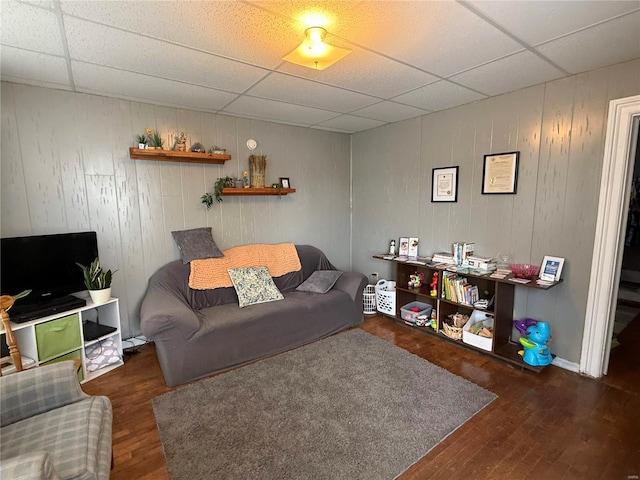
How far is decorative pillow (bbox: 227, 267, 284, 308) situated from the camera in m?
3.19

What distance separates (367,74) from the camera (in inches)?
94.0

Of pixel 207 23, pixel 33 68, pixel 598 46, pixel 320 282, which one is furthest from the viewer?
pixel 320 282

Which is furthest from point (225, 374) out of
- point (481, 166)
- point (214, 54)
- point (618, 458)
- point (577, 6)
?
point (577, 6)

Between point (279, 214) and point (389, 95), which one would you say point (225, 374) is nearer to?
point (279, 214)

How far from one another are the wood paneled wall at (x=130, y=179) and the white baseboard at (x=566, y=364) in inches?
114

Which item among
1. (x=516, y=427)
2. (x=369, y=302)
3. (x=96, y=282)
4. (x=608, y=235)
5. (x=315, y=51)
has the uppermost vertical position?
(x=315, y=51)

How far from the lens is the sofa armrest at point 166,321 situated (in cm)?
237

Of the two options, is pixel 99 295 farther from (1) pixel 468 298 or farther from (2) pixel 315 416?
(1) pixel 468 298

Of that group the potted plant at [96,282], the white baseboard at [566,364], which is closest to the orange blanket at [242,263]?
the potted plant at [96,282]

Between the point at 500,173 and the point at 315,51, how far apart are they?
214cm

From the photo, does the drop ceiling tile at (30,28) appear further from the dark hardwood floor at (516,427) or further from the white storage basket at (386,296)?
the white storage basket at (386,296)

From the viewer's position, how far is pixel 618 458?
1.75m

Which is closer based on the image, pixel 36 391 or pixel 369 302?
pixel 36 391

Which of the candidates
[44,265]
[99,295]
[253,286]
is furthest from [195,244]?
[44,265]
